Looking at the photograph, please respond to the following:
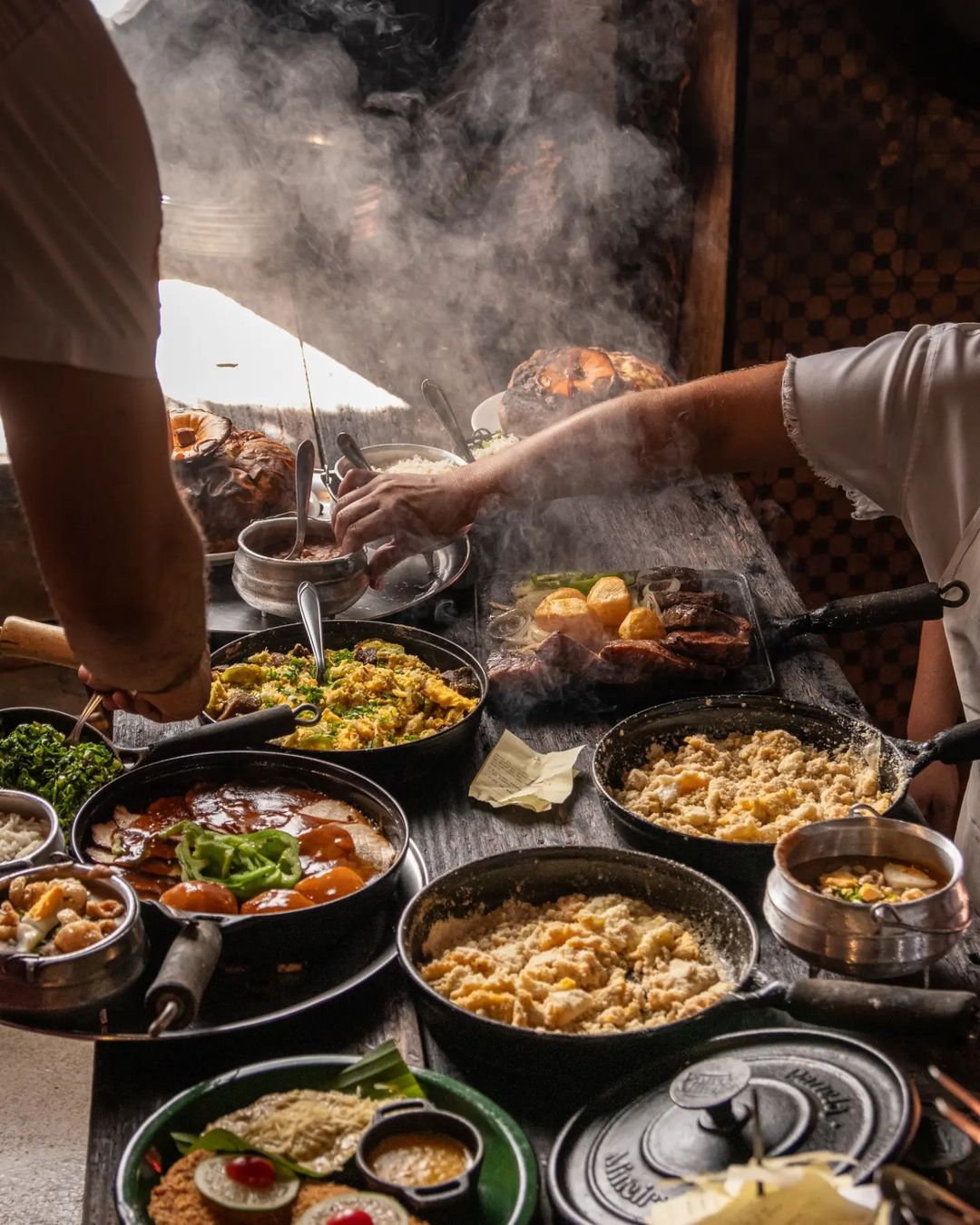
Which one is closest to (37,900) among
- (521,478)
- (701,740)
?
(701,740)

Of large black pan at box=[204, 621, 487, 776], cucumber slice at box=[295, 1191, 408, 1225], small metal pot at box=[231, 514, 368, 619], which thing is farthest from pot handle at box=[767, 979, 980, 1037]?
small metal pot at box=[231, 514, 368, 619]

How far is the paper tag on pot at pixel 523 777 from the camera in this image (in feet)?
7.77

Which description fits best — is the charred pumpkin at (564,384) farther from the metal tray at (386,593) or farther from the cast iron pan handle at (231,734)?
the cast iron pan handle at (231,734)

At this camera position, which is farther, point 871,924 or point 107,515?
point 871,924

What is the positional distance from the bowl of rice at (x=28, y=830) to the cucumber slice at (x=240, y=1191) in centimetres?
75

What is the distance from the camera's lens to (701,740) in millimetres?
2434

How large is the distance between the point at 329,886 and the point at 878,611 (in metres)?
1.47

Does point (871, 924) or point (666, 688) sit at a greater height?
point (871, 924)

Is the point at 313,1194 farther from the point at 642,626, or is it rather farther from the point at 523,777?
the point at 642,626

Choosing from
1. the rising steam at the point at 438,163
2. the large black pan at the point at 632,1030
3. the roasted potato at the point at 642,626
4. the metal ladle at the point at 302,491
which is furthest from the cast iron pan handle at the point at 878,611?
the rising steam at the point at 438,163

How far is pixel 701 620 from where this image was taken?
2.78 metres

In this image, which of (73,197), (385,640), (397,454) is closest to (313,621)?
(385,640)

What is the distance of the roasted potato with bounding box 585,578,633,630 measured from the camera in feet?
9.54

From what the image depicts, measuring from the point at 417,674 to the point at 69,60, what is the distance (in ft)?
5.32
